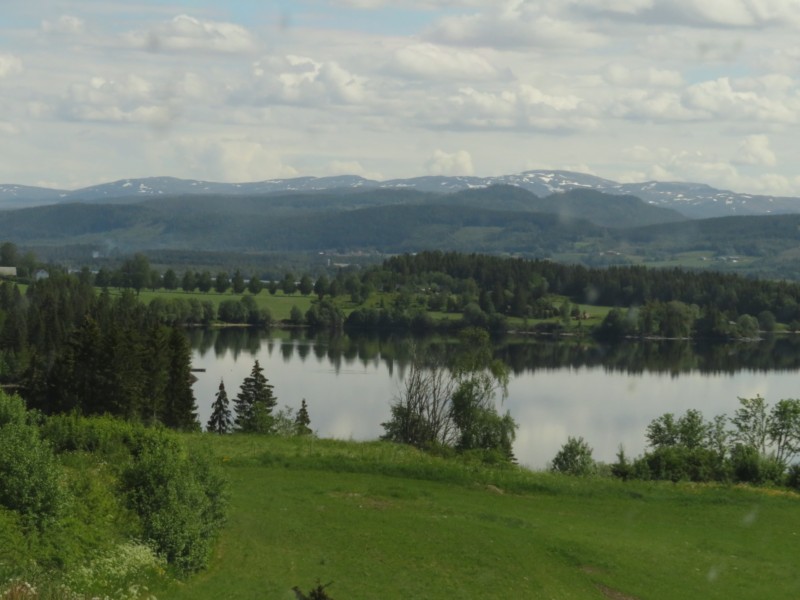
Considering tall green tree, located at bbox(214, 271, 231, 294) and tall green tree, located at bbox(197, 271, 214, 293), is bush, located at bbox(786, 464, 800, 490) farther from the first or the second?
tall green tree, located at bbox(197, 271, 214, 293)

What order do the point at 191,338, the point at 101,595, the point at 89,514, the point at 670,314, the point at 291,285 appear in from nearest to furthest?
the point at 101,595 < the point at 89,514 < the point at 191,338 < the point at 670,314 < the point at 291,285

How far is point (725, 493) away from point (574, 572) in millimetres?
8514

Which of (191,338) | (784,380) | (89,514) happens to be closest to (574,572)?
(89,514)

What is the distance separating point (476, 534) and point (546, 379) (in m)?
65.4

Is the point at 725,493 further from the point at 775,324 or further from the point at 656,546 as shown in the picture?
the point at 775,324

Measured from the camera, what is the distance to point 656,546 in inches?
843

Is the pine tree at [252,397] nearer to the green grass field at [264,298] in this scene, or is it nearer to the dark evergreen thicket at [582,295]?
the dark evergreen thicket at [582,295]

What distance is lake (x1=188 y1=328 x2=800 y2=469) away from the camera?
59.9 metres

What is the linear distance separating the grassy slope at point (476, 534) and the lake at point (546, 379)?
848 inches

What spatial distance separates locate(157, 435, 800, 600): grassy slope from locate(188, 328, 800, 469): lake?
70.7 feet

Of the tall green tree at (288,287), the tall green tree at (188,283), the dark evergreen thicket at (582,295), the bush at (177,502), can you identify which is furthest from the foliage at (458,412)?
the tall green tree at (288,287)

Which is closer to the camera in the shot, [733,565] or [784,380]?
[733,565]

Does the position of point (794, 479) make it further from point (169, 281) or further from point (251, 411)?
point (169, 281)

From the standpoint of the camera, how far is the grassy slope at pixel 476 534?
703 inches
